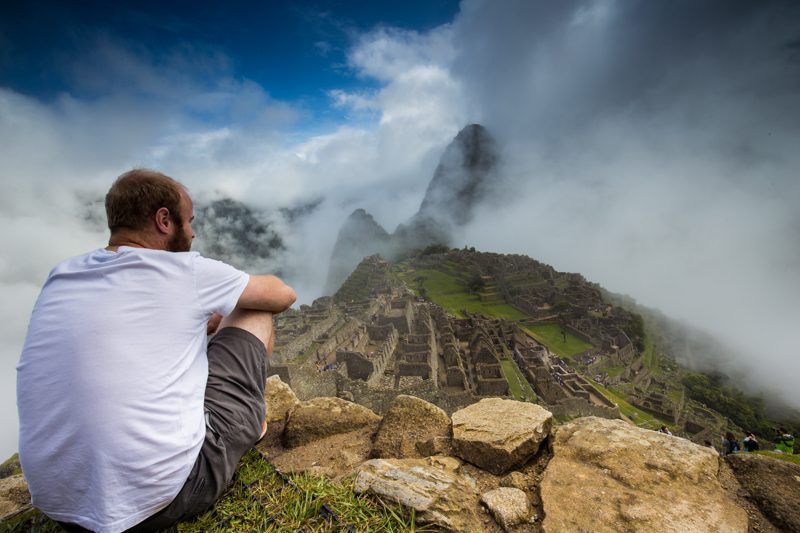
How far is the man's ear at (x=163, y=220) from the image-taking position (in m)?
2.32

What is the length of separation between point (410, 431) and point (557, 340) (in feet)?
132

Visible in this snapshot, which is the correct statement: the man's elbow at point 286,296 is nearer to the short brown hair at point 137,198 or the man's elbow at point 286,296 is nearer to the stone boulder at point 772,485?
the short brown hair at point 137,198

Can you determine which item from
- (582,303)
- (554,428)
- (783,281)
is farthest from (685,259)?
(554,428)

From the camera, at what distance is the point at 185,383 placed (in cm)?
208

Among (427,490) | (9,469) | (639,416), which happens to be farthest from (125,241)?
(639,416)

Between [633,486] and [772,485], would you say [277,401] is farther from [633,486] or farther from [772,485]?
[772,485]

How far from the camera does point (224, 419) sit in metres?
2.50

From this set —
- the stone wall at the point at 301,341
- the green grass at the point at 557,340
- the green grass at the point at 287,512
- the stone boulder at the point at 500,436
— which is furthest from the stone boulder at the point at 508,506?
the green grass at the point at 557,340

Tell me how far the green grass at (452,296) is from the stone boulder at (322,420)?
1473 inches

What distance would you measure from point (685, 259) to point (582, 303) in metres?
99.1

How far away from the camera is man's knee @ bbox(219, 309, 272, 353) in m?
2.79

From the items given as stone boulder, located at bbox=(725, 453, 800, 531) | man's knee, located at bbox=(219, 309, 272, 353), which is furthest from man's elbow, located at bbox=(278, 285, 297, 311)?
stone boulder, located at bbox=(725, 453, 800, 531)

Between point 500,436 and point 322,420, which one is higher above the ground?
point 500,436

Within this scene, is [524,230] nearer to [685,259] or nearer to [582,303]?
[685,259]
